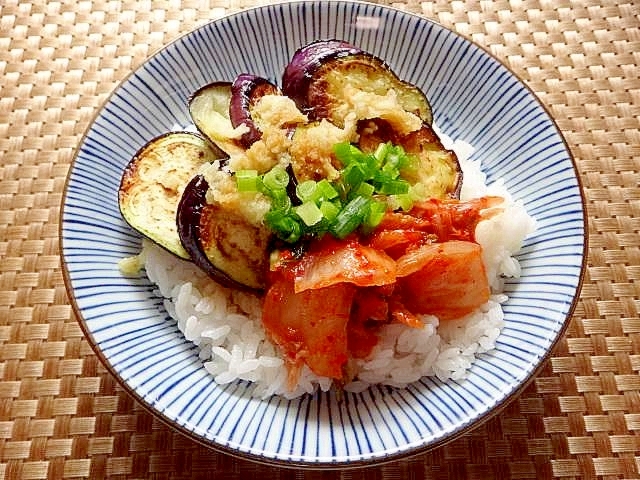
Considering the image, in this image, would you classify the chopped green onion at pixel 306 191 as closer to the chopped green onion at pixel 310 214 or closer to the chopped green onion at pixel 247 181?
the chopped green onion at pixel 310 214

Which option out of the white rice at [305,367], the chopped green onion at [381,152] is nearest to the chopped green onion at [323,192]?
the chopped green onion at [381,152]

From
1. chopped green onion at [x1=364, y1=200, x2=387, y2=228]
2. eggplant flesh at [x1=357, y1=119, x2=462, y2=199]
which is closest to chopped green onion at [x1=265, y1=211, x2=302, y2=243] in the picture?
chopped green onion at [x1=364, y1=200, x2=387, y2=228]

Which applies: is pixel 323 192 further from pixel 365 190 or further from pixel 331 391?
pixel 331 391

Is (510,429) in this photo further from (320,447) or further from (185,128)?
(185,128)

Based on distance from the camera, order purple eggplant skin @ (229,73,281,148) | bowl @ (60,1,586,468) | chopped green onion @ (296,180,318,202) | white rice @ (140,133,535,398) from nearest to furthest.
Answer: bowl @ (60,1,586,468)
chopped green onion @ (296,180,318,202)
white rice @ (140,133,535,398)
purple eggplant skin @ (229,73,281,148)

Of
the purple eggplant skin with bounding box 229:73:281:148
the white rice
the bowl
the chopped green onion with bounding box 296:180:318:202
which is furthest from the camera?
the purple eggplant skin with bounding box 229:73:281:148

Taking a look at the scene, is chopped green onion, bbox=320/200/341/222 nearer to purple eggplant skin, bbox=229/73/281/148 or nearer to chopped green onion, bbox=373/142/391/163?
chopped green onion, bbox=373/142/391/163
